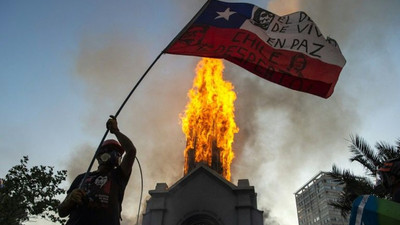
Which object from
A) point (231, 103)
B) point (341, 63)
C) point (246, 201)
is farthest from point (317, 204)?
point (341, 63)

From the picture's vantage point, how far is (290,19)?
762 cm

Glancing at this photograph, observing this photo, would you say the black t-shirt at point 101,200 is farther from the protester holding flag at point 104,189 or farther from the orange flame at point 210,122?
the orange flame at point 210,122

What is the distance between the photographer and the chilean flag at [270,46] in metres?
6.79

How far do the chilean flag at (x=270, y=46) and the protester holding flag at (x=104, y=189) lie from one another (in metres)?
3.01

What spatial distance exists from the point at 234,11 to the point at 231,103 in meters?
23.6

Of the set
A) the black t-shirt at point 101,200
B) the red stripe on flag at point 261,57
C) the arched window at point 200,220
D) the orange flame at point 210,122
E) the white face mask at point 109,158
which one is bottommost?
the black t-shirt at point 101,200

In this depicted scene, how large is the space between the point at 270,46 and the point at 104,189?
5.37 meters

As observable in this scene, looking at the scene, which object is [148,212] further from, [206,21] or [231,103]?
[231,103]

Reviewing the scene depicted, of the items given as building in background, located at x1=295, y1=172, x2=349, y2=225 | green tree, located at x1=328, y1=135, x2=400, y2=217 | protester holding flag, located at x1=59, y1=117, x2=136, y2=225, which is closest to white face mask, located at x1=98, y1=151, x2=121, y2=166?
protester holding flag, located at x1=59, y1=117, x2=136, y2=225

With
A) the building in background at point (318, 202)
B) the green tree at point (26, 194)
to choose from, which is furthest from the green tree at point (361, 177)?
the building in background at point (318, 202)

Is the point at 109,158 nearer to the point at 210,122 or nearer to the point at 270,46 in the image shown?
the point at 270,46

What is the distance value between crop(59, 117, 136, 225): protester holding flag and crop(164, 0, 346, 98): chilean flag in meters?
3.01

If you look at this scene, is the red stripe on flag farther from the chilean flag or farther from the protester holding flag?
the protester holding flag

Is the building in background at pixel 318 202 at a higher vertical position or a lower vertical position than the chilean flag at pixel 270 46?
higher
